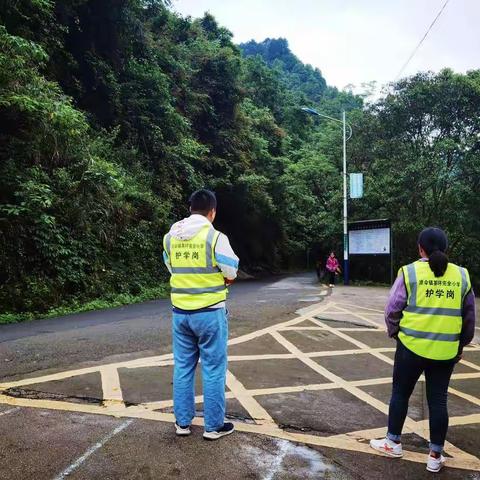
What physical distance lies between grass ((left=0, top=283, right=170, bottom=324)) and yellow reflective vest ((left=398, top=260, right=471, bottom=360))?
806 cm

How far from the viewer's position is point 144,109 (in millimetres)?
17109

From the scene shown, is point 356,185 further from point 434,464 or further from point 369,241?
point 434,464

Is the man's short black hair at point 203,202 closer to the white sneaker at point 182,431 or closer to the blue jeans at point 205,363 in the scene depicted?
the blue jeans at point 205,363

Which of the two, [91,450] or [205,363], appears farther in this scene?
[205,363]

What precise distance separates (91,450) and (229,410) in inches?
48.5

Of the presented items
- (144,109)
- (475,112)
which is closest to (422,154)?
(475,112)

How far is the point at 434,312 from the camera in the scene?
124 inches

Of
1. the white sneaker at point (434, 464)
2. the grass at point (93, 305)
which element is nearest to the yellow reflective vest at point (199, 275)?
the white sneaker at point (434, 464)

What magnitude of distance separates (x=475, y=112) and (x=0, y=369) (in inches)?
792

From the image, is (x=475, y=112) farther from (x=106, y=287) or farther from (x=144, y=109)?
(x=106, y=287)

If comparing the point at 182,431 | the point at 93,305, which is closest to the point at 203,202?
the point at 182,431

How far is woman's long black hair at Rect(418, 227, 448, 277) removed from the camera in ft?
10.2

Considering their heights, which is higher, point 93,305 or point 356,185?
point 356,185

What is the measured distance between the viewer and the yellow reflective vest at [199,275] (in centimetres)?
339
